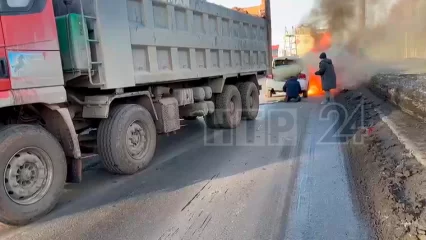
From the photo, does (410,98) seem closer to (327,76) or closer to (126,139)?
(126,139)

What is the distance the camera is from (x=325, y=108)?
37.1 feet

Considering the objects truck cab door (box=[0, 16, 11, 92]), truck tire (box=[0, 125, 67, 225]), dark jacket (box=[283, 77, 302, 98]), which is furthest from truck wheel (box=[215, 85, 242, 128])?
truck cab door (box=[0, 16, 11, 92])

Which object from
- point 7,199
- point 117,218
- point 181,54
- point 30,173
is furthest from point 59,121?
point 181,54

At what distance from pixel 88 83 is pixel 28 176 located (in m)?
1.45

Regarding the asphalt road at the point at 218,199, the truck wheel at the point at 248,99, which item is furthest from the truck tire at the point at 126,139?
the truck wheel at the point at 248,99

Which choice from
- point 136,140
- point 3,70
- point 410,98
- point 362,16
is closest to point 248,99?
point 410,98

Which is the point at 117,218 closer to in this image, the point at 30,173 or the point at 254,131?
the point at 30,173

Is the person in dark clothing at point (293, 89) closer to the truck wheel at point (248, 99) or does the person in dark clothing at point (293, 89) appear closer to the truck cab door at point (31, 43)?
the truck wheel at point (248, 99)

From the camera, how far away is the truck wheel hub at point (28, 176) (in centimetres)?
353

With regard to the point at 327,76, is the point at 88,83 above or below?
above

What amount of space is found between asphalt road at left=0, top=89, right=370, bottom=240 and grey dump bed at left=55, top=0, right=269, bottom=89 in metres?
1.39

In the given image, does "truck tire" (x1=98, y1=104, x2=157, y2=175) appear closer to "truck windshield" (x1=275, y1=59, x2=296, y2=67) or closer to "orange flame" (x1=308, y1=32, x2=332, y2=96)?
"truck windshield" (x1=275, y1=59, x2=296, y2=67)

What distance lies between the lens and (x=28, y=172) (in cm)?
367

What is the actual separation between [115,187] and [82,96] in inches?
52.6
